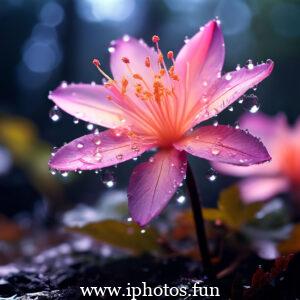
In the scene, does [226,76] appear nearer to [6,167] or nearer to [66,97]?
[66,97]

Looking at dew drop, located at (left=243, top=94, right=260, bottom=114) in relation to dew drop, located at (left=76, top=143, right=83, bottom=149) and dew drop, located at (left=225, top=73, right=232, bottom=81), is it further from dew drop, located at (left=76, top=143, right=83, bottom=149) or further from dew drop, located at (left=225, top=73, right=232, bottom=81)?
dew drop, located at (left=76, top=143, right=83, bottom=149)

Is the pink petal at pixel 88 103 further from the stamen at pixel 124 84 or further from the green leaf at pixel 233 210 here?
the green leaf at pixel 233 210

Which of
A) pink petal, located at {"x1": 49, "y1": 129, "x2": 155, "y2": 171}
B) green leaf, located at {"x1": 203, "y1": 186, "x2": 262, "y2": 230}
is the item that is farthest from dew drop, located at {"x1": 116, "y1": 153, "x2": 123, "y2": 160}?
green leaf, located at {"x1": 203, "y1": 186, "x2": 262, "y2": 230}

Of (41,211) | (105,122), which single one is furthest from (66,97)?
(41,211)

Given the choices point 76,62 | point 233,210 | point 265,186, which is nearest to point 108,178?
point 233,210

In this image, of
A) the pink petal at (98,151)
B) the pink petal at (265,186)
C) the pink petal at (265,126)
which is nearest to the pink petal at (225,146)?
the pink petal at (98,151)
